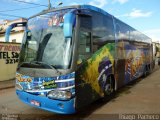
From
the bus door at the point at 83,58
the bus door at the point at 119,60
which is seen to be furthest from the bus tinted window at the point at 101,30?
the bus door at the point at 119,60

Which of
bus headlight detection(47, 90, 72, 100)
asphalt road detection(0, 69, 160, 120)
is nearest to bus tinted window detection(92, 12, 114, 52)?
bus headlight detection(47, 90, 72, 100)

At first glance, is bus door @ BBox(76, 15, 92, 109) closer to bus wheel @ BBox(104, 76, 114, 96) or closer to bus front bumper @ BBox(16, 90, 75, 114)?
bus front bumper @ BBox(16, 90, 75, 114)

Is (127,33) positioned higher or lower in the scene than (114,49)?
higher

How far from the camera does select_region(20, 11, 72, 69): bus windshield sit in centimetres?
555

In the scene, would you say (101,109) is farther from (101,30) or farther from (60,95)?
(101,30)

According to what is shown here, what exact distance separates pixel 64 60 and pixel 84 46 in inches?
34.8

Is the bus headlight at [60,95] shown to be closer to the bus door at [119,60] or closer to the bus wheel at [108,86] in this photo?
the bus wheel at [108,86]

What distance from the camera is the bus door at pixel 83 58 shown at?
5730mm

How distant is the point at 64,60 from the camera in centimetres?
548

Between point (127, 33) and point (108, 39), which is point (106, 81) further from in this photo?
point (127, 33)

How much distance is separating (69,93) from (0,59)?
1064cm

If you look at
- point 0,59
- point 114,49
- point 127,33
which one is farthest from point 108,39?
point 0,59

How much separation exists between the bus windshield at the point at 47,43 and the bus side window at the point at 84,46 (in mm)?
368

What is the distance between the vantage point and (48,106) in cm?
556
